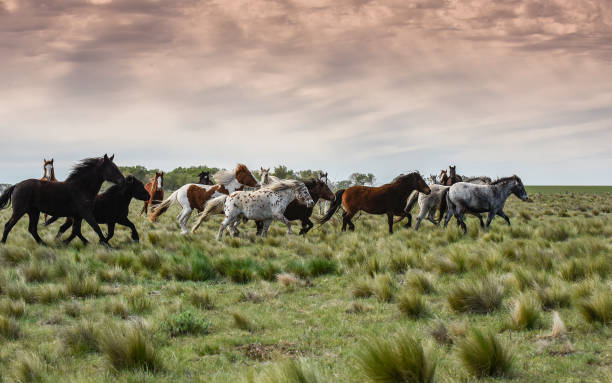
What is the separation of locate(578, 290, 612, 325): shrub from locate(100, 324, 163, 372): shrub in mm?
4550

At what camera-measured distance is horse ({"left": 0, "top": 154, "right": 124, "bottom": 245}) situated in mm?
11430

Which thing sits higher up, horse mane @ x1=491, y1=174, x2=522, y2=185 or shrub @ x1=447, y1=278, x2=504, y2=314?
horse mane @ x1=491, y1=174, x2=522, y2=185

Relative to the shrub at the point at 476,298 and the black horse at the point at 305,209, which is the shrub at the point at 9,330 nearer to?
the shrub at the point at 476,298

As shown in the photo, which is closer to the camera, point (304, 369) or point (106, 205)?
point (304, 369)

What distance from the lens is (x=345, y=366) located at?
13.5 ft

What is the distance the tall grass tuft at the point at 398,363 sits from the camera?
343 cm

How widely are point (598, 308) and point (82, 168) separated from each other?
1185 cm

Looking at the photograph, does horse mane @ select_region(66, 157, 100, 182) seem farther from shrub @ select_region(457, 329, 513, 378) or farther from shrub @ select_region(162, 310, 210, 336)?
shrub @ select_region(457, 329, 513, 378)

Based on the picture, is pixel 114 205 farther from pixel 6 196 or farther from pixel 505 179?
pixel 505 179

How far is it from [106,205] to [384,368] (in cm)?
1106

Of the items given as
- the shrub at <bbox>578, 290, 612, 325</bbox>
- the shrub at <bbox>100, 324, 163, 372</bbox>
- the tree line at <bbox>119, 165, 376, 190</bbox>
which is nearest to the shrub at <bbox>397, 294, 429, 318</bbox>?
the shrub at <bbox>578, 290, 612, 325</bbox>

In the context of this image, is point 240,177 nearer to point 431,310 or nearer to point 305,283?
point 305,283

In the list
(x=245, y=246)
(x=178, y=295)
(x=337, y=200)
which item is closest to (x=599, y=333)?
(x=178, y=295)

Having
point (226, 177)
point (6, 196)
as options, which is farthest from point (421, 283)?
point (226, 177)
